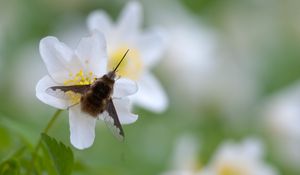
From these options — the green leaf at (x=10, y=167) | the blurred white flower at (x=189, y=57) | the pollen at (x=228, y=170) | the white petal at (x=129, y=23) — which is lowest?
the green leaf at (x=10, y=167)

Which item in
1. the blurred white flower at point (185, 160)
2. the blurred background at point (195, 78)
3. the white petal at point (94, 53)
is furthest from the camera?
the blurred background at point (195, 78)

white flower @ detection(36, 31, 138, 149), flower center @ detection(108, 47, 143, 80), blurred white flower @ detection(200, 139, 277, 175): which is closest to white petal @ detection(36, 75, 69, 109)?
white flower @ detection(36, 31, 138, 149)

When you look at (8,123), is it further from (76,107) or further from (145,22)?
(145,22)

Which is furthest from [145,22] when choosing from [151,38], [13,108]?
[151,38]

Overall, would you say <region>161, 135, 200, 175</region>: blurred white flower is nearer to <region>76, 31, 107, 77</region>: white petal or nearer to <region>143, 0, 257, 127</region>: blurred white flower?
<region>76, 31, 107, 77</region>: white petal

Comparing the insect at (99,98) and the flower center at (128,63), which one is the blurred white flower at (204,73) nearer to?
the flower center at (128,63)

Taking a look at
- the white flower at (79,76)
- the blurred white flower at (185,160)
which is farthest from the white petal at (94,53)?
the blurred white flower at (185,160)
